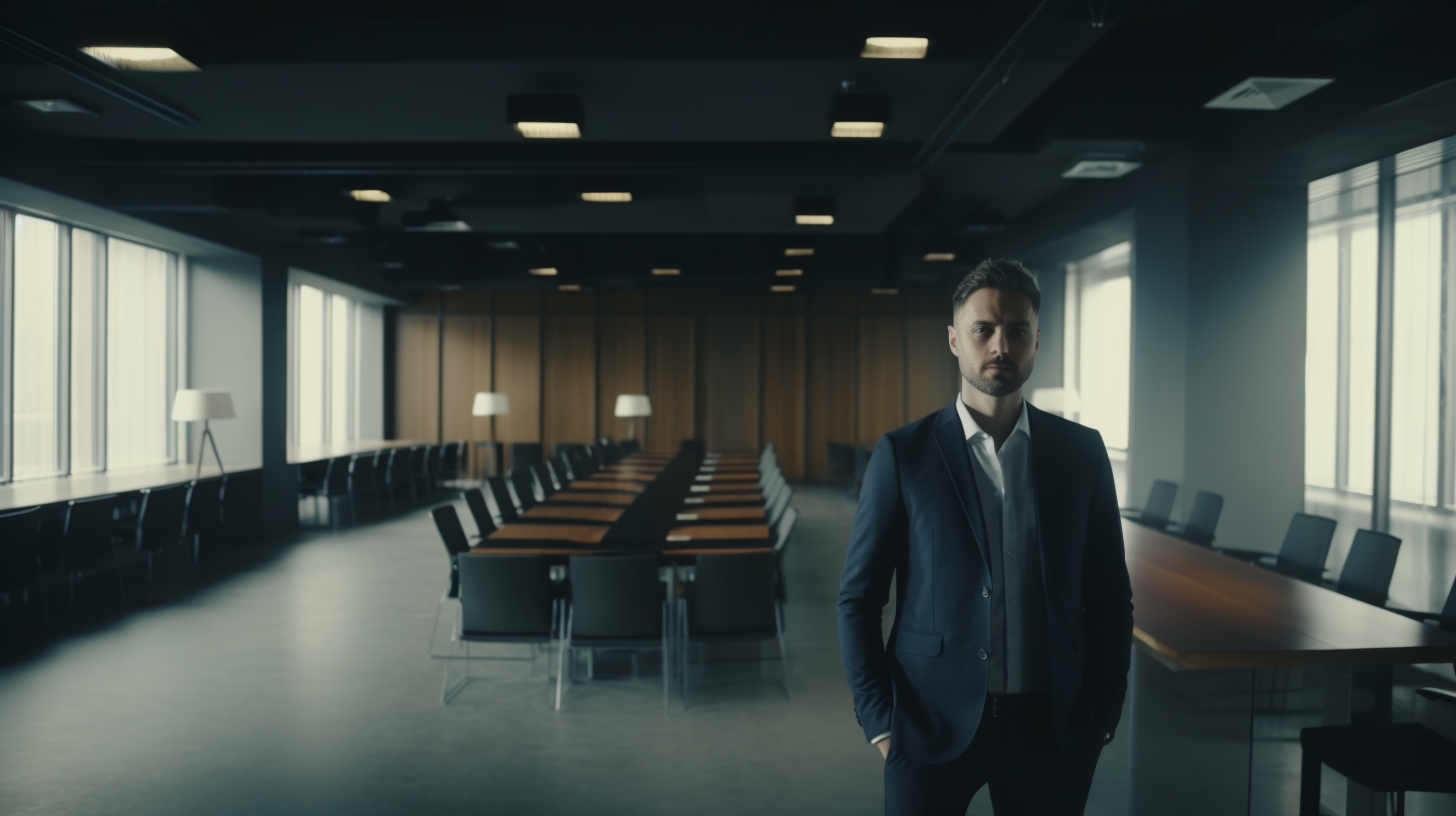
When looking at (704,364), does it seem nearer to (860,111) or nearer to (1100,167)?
(1100,167)

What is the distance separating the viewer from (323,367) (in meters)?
12.9

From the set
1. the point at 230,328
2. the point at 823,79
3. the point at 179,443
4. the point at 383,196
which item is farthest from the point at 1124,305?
the point at 179,443

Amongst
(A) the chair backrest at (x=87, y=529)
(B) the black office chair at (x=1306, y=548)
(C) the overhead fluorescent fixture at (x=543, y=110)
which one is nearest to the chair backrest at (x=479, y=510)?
(A) the chair backrest at (x=87, y=529)

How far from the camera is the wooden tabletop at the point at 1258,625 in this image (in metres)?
2.43

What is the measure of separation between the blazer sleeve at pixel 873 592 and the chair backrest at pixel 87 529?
237 inches

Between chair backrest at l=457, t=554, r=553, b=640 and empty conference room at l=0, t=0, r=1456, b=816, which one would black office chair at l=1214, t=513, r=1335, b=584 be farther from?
chair backrest at l=457, t=554, r=553, b=640

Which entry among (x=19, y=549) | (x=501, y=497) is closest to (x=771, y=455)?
(x=501, y=497)


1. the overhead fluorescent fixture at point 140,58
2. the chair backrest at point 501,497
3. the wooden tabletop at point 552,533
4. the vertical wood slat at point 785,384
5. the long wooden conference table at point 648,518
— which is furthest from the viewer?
the vertical wood slat at point 785,384

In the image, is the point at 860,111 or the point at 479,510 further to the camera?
the point at 479,510

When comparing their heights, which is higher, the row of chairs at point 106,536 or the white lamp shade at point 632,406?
the white lamp shade at point 632,406

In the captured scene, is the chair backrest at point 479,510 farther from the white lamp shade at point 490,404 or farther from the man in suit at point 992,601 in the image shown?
the white lamp shade at point 490,404

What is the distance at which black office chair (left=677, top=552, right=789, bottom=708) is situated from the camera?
4070mm

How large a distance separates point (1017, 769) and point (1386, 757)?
60.7 inches

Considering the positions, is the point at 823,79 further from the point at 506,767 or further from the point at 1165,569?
the point at 506,767
